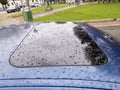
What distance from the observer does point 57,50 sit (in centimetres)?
229

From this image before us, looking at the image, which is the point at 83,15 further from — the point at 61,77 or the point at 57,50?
the point at 61,77

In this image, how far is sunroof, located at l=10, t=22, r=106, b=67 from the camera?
2.05m

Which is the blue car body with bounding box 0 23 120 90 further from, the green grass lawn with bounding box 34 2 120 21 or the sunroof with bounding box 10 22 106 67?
the green grass lawn with bounding box 34 2 120 21

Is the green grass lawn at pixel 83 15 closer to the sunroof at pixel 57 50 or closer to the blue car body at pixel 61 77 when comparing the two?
the sunroof at pixel 57 50

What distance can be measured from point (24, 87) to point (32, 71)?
0.15 metres

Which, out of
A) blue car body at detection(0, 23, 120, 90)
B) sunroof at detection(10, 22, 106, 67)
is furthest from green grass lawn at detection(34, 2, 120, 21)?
blue car body at detection(0, 23, 120, 90)

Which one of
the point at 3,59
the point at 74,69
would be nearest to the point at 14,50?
the point at 3,59

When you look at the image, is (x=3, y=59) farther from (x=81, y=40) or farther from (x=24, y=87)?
(x=81, y=40)

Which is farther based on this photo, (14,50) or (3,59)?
(14,50)

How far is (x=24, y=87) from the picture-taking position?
1788 millimetres

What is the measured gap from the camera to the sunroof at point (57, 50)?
205 centimetres

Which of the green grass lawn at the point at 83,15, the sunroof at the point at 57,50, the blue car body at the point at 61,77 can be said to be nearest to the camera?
the blue car body at the point at 61,77

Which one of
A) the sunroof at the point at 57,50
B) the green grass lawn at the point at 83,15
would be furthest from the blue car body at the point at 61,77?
the green grass lawn at the point at 83,15

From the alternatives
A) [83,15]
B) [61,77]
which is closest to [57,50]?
[61,77]
